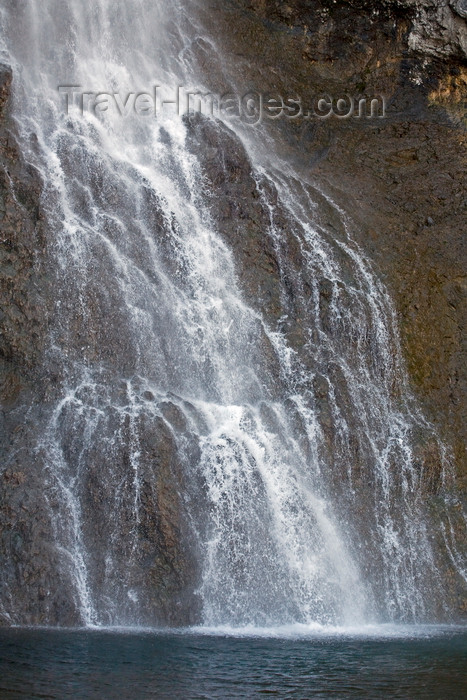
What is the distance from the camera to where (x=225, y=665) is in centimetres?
911

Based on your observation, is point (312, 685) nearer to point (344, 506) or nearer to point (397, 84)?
point (344, 506)

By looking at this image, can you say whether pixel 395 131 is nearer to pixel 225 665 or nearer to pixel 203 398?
pixel 203 398

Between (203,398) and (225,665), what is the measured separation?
5842 mm

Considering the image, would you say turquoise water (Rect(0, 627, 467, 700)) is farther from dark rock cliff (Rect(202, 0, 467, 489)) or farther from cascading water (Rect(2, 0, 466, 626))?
dark rock cliff (Rect(202, 0, 467, 489))

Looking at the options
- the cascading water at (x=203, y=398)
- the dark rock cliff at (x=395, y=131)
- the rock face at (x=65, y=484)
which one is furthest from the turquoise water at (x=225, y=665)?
the dark rock cliff at (x=395, y=131)

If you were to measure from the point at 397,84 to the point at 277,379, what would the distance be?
10.9 meters

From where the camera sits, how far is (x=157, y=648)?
9.88 metres

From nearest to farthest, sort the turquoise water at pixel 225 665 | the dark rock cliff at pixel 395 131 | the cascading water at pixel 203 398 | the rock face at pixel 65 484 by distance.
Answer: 1. the turquoise water at pixel 225 665
2. the rock face at pixel 65 484
3. the cascading water at pixel 203 398
4. the dark rock cliff at pixel 395 131

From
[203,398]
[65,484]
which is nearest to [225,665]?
[65,484]

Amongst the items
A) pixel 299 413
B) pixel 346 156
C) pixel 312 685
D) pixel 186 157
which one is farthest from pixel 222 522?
pixel 346 156

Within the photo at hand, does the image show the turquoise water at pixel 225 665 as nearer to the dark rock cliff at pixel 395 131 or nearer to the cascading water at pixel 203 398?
the cascading water at pixel 203 398

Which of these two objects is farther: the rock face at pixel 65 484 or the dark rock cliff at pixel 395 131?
the dark rock cliff at pixel 395 131

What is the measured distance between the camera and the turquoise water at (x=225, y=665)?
26.3 feet

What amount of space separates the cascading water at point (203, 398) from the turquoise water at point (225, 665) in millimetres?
1425
